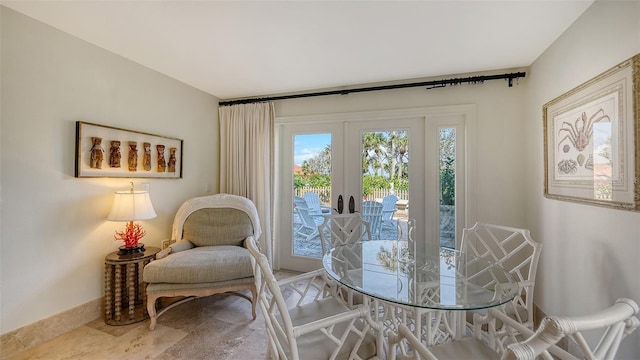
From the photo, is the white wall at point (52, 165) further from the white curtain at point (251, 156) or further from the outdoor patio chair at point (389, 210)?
the outdoor patio chair at point (389, 210)

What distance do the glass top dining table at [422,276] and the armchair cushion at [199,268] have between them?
3.05 ft

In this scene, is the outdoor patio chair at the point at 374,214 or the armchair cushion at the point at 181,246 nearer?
the armchair cushion at the point at 181,246

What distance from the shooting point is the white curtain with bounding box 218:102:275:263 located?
135 inches

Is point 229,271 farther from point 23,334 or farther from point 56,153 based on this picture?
point 56,153

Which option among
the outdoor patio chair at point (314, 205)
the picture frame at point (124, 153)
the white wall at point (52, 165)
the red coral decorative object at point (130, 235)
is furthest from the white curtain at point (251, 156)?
the red coral decorative object at point (130, 235)

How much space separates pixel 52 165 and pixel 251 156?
6.21 feet

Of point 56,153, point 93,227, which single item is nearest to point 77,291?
point 93,227

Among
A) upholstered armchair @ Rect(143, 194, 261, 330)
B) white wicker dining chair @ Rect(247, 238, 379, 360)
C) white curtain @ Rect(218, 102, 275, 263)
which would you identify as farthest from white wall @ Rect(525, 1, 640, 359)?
white curtain @ Rect(218, 102, 275, 263)

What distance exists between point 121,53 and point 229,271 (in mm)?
2311

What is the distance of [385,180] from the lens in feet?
10.2

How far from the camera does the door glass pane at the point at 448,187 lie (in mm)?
2854

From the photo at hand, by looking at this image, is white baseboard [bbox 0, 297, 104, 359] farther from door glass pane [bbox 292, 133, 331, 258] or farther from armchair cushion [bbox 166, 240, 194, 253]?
door glass pane [bbox 292, 133, 331, 258]

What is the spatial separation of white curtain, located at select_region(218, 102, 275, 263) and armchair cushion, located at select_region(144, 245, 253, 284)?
985mm

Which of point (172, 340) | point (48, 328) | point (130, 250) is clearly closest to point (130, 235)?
point (130, 250)
